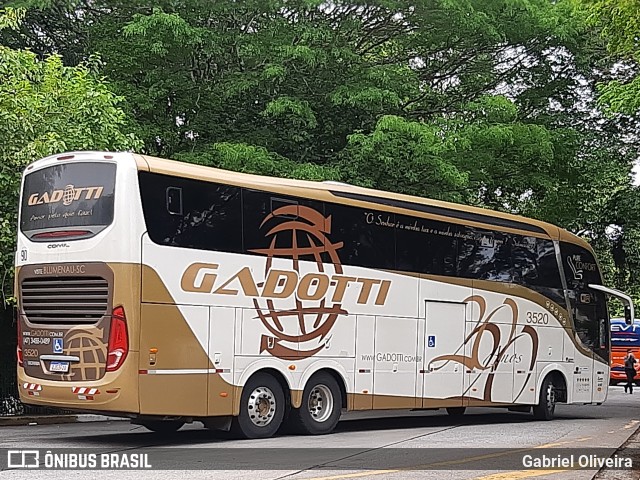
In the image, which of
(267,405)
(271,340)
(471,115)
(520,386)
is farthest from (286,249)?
(471,115)

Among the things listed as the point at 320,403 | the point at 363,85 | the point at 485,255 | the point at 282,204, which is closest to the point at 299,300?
the point at 282,204

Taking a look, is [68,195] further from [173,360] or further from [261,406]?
[261,406]

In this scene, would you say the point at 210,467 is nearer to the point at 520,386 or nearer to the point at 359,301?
the point at 359,301

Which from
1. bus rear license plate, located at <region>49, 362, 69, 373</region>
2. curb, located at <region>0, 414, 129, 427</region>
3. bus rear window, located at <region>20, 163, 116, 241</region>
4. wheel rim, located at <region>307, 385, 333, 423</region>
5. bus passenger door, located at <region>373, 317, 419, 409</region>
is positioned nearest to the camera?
bus rear window, located at <region>20, 163, 116, 241</region>

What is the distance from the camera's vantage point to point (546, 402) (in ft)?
71.1

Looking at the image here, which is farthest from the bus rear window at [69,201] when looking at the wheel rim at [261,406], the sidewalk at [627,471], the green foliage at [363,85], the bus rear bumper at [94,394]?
the green foliage at [363,85]

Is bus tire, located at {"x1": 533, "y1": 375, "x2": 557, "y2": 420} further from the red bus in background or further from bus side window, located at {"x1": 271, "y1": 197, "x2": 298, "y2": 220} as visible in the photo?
the red bus in background

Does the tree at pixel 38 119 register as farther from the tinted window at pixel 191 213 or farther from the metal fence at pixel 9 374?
the tinted window at pixel 191 213

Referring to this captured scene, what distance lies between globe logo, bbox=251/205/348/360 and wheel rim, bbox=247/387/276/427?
0.61 m

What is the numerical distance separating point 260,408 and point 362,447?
6.24ft

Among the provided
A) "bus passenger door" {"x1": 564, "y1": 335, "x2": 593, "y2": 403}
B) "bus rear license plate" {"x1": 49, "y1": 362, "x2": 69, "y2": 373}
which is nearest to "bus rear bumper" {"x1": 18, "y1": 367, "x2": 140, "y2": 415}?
"bus rear license plate" {"x1": 49, "y1": 362, "x2": 69, "y2": 373}

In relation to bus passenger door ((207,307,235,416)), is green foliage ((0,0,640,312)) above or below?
above

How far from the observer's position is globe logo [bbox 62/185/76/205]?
1409cm

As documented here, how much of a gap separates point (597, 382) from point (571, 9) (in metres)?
9.77
